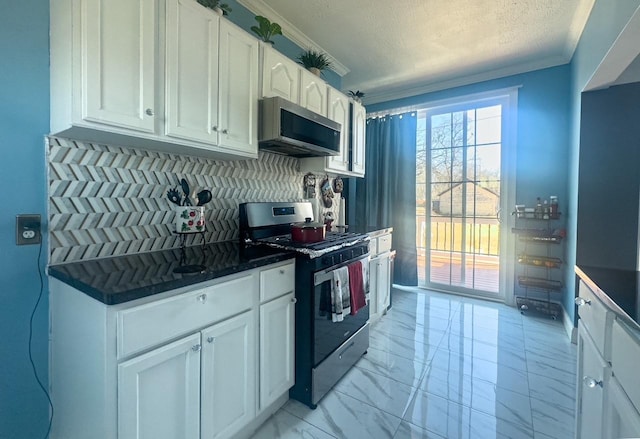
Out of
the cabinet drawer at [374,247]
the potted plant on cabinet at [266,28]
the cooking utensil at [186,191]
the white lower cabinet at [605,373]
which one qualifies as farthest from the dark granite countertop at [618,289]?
the potted plant on cabinet at [266,28]

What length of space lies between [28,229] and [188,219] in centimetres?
65

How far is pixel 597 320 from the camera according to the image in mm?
1057

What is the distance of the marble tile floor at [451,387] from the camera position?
1588 mm

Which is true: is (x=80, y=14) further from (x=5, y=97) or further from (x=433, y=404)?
(x=433, y=404)

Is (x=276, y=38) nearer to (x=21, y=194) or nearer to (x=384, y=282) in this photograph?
(x=21, y=194)

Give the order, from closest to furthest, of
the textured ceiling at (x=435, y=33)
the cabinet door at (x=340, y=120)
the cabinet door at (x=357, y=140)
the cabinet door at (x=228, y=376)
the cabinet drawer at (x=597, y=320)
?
the cabinet drawer at (x=597, y=320) < the cabinet door at (x=228, y=376) < the textured ceiling at (x=435, y=33) < the cabinet door at (x=340, y=120) < the cabinet door at (x=357, y=140)

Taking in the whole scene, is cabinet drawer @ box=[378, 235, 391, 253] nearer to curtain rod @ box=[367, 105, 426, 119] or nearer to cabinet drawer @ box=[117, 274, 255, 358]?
cabinet drawer @ box=[117, 274, 255, 358]

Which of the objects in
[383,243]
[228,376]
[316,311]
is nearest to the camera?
[228,376]

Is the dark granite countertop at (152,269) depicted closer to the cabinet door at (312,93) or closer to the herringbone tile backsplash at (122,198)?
the herringbone tile backsplash at (122,198)

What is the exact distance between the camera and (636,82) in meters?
2.21

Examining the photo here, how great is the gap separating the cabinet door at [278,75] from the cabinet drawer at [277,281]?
1.19m

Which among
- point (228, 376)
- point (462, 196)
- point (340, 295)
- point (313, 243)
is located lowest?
point (228, 376)

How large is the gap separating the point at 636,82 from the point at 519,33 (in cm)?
99

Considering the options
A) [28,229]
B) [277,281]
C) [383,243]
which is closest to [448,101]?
[383,243]
